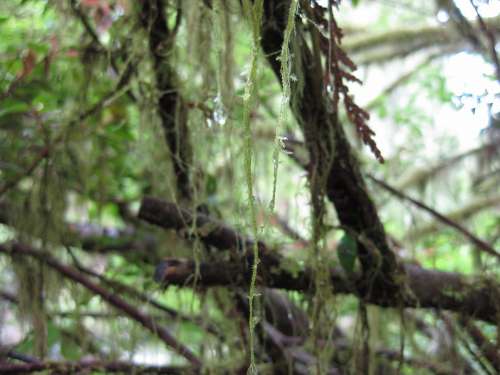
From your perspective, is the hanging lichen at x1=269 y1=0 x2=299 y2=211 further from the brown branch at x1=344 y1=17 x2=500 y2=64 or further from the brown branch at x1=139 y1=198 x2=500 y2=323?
the brown branch at x1=344 y1=17 x2=500 y2=64

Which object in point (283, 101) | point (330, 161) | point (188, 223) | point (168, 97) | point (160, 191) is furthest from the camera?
point (160, 191)

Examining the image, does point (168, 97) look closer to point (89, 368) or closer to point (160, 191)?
point (160, 191)

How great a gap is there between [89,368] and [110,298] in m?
0.20

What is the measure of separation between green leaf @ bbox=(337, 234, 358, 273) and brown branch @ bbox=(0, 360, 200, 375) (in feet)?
1.39

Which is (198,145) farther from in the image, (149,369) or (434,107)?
(434,107)

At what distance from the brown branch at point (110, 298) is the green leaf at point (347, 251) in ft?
1.36

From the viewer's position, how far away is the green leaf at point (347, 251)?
1.10 meters

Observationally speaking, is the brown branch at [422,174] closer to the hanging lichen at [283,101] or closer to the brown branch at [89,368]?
the brown branch at [89,368]

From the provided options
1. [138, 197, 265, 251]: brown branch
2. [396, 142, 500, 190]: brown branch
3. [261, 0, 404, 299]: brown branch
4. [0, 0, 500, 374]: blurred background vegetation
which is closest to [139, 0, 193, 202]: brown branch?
[0, 0, 500, 374]: blurred background vegetation

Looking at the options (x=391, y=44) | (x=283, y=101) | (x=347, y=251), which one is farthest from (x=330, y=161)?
(x=391, y=44)

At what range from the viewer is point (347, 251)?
3.62ft

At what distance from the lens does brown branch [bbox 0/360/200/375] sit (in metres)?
1.08

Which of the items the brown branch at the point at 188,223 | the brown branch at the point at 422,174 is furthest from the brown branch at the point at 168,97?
the brown branch at the point at 422,174

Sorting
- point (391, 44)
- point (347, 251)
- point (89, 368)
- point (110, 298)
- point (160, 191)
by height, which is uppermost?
point (391, 44)
